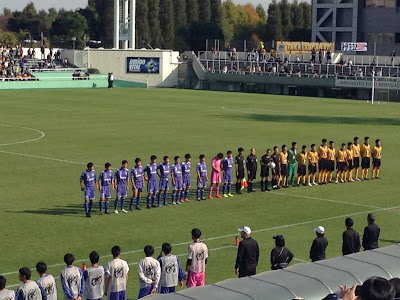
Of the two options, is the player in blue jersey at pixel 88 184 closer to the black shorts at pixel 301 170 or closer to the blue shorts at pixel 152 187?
the blue shorts at pixel 152 187

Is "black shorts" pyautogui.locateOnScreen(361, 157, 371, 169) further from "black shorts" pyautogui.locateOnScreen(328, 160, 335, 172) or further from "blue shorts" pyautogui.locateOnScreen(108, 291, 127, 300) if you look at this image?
"blue shorts" pyautogui.locateOnScreen(108, 291, 127, 300)

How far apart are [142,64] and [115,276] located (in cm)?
7088

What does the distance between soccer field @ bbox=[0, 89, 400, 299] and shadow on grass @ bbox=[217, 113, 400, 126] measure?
8 cm

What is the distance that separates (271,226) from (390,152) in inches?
664

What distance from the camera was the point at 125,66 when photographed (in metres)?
83.9

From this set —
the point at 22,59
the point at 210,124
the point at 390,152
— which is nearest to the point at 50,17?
the point at 22,59

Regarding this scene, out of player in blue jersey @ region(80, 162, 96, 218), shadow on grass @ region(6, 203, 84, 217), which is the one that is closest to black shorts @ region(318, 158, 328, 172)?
shadow on grass @ region(6, 203, 84, 217)

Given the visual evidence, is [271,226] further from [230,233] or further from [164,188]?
[164,188]

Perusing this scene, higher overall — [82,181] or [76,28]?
[76,28]

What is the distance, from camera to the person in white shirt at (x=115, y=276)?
14.1 meters

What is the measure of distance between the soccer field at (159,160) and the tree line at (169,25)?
185 feet

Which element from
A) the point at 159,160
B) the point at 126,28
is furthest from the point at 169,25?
the point at 159,160

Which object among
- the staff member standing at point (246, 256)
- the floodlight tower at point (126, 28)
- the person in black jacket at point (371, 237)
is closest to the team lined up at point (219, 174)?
the staff member standing at point (246, 256)

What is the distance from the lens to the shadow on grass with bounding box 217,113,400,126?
50.6m
